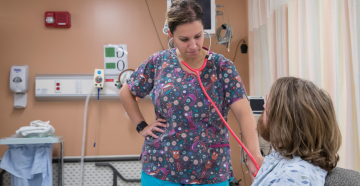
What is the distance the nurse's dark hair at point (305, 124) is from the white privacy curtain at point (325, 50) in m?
0.59

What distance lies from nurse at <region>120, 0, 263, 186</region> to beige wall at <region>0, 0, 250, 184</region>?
1.52 meters


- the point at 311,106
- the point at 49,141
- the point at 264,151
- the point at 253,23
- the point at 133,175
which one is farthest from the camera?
the point at 133,175

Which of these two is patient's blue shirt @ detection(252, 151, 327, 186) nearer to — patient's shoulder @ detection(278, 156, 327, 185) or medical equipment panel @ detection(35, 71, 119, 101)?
patient's shoulder @ detection(278, 156, 327, 185)

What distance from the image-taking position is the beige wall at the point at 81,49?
8.46 feet

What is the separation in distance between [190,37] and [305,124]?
0.56m

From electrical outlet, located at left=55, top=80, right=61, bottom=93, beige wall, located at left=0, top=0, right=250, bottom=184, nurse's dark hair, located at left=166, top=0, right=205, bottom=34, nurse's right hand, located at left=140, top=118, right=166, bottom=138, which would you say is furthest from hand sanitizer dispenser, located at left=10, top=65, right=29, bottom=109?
nurse's dark hair, located at left=166, top=0, right=205, bottom=34

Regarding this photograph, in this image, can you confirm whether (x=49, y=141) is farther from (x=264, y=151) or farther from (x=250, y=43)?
(x=250, y=43)

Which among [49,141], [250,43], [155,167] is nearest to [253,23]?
[250,43]

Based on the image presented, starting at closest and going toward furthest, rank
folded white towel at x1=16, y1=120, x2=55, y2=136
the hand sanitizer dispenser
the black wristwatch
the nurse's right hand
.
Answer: the nurse's right hand
the black wristwatch
folded white towel at x1=16, y1=120, x2=55, y2=136
the hand sanitizer dispenser

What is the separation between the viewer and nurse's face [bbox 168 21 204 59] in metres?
1.07

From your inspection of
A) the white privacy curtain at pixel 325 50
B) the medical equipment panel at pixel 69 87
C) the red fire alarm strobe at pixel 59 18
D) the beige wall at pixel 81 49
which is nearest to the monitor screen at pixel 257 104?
the white privacy curtain at pixel 325 50

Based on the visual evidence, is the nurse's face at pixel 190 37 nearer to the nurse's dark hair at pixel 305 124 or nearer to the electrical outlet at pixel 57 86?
the nurse's dark hair at pixel 305 124

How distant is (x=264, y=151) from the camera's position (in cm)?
199

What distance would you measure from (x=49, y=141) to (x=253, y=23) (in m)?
1.98
